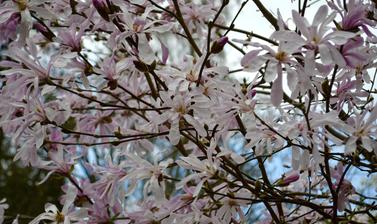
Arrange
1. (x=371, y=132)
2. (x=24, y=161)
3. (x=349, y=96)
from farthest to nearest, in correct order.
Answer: (x=24, y=161), (x=349, y=96), (x=371, y=132)

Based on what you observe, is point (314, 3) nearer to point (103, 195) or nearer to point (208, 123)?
point (208, 123)

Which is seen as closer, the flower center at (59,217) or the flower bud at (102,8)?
the flower bud at (102,8)

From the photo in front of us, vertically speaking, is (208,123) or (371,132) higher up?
(371,132)

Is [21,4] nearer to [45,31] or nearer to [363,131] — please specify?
[45,31]

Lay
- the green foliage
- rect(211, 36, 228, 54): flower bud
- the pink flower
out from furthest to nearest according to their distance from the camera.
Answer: the green foliage, the pink flower, rect(211, 36, 228, 54): flower bud

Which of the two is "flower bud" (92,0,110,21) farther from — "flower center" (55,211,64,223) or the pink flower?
"flower center" (55,211,64,223)

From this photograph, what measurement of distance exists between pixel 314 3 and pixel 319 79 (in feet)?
1.15

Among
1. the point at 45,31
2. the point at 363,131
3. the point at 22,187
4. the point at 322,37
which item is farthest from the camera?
Result: the point at 22,187

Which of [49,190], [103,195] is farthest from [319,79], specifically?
[49,190]

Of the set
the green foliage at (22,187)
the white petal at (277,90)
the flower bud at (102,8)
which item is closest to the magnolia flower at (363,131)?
the white petal at (277,90)

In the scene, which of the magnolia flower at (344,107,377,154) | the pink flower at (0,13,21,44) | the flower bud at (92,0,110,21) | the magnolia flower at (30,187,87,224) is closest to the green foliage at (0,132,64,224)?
the magnolia flower at (30,187,87,224)

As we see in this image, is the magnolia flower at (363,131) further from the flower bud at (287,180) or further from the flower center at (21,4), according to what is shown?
the flower center at (21,4)

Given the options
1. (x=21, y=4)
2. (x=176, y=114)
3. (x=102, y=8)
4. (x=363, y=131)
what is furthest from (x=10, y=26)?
(x=363, y=131)

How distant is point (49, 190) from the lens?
592cm
